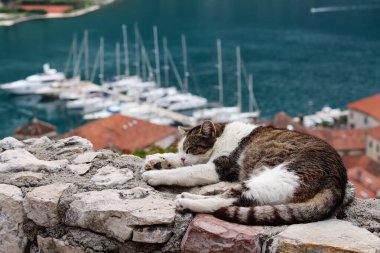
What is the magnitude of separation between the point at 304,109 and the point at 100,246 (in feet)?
191

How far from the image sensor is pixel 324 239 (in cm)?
378

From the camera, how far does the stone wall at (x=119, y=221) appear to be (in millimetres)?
3879

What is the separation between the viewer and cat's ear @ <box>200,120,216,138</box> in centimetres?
495

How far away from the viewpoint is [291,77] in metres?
69.6

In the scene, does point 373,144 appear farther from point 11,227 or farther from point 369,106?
point 11,227

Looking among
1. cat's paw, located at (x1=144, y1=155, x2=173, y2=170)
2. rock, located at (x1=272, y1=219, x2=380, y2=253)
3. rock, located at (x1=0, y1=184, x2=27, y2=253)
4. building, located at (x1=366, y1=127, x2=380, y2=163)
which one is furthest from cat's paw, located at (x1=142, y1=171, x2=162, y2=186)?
building, located at (x1=366, y1=127, x2=380, y2=163)

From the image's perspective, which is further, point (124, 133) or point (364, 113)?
point (364, 113)

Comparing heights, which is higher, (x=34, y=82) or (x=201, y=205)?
(x=201, y=205)

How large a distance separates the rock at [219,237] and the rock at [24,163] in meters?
1.36

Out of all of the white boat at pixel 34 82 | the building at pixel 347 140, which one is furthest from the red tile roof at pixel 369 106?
the white boat at pixel 34 82

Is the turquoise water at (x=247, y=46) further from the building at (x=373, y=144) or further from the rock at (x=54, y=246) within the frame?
the rock at (x=54, y=246)

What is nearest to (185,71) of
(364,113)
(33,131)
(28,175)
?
(364,113)

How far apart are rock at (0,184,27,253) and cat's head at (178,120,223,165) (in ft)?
3.92

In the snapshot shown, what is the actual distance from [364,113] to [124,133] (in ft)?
64.6
